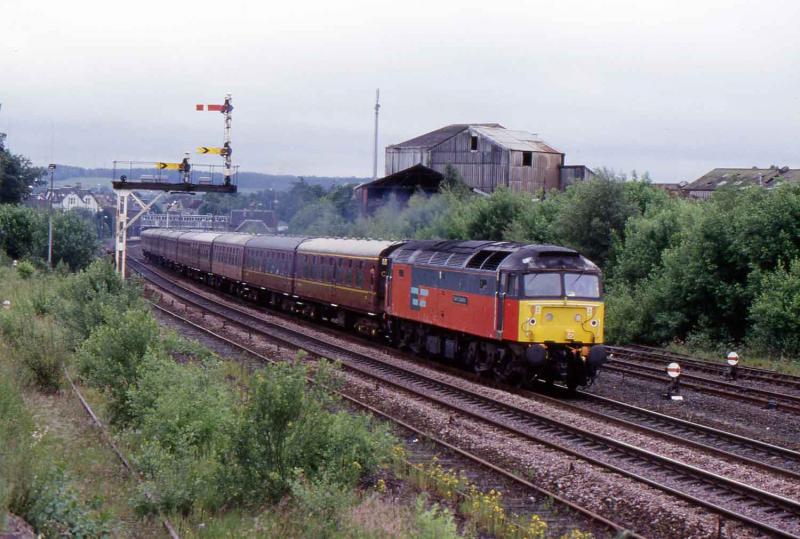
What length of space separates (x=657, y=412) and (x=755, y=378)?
228 inches

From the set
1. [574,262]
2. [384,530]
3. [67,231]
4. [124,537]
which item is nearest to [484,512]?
[384,530]

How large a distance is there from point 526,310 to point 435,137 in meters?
47.5

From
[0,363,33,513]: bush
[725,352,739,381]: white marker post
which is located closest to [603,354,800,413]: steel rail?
[725,352,739,381]: white marker post

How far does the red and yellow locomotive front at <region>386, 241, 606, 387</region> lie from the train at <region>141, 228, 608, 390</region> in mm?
21

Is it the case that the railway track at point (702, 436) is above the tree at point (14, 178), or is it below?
below

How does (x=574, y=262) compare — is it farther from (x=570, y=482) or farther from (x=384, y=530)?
(x=384, y=530)

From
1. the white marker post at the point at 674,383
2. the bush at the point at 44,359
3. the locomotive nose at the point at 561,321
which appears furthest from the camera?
the white marker post at the point at 674,383

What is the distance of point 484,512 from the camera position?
1110 cm

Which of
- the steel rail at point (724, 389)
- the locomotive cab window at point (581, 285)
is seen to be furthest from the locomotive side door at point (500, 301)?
the steel rail at point (724, 389)

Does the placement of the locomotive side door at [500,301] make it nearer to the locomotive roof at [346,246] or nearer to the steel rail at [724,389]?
the steel rail at [724,389]

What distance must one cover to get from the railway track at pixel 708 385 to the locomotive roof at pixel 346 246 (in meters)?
7.55

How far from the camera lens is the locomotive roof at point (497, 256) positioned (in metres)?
19.9

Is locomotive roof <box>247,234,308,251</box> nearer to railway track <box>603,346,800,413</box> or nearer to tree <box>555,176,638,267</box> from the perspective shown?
tree <box>555,176,638,267</box>

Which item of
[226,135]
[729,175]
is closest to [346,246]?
[226,135]
